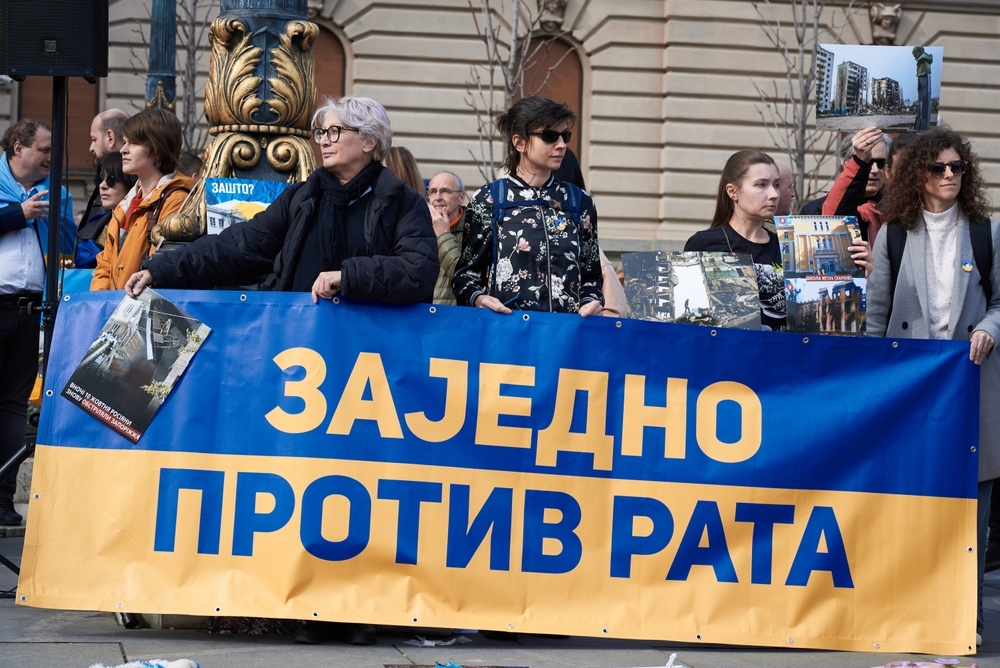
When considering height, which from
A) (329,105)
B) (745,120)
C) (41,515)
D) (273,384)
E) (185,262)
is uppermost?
(745,120)

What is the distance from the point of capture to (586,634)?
18.1 feet

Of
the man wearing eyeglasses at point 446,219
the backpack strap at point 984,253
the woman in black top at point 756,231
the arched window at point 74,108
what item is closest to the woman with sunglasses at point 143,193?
the man wearing eyeglasses at point 446,219

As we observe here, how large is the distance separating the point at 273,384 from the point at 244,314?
29cm

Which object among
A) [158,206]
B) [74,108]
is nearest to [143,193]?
[158,206]

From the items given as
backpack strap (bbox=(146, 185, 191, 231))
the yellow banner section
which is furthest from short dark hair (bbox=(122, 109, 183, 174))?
the yellow banner section

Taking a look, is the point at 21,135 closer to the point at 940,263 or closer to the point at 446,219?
the point at 446,219

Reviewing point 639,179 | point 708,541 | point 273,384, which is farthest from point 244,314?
point 639,179

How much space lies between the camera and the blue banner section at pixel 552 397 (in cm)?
554

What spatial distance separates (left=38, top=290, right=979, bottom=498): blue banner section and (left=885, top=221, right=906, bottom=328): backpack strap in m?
0.44

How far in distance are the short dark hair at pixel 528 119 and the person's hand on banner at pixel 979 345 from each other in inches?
71.9

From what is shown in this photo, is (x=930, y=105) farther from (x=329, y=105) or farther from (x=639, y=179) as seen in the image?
(x=639, y=179)

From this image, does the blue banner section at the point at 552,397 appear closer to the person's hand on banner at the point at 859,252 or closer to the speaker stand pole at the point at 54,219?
the person's hand on banner at the point at 859,252

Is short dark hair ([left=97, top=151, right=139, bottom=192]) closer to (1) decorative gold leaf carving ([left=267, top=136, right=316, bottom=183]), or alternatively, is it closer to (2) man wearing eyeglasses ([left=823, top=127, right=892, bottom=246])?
(1) decorative gold leaf carving ([left=267, top=136, right=316, bottom=183])

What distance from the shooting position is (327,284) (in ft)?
17.8
